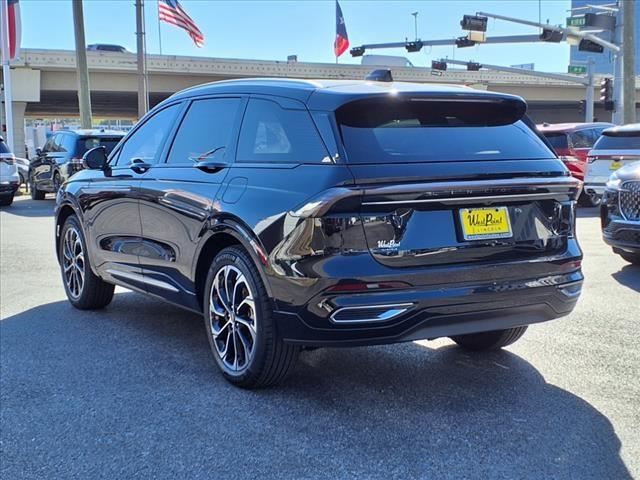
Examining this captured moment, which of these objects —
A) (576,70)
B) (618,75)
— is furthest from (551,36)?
(576,70)

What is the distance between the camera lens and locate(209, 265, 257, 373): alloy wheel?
401 centimetres

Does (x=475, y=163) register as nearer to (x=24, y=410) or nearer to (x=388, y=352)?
(x=388, y=352)

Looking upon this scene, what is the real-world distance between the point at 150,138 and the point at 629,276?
5198mm

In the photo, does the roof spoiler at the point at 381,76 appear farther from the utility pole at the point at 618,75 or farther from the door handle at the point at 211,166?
the utility pole at the point at 618,75

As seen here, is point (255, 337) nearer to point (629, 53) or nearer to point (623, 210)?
point (623, 210)

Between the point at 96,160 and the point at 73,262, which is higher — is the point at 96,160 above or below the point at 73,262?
above

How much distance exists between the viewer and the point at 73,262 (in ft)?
20.8

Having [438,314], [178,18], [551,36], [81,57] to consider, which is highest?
[178,18]

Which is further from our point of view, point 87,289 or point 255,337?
point 87,289

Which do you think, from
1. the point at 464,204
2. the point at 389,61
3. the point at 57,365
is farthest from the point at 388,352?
the point at 389,61

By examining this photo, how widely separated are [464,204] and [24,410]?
261 centimetres

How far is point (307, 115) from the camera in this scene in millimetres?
3848

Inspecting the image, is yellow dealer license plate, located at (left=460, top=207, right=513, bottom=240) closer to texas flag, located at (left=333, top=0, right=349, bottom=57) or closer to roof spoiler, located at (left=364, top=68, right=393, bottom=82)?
roof spoiler, located at (left=364, top=68, right=393, bottom=82)

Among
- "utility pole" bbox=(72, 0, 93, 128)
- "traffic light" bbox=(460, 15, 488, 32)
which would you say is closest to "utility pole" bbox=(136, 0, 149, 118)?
"utility pole" bbox=(72, 0, 93, 128)
